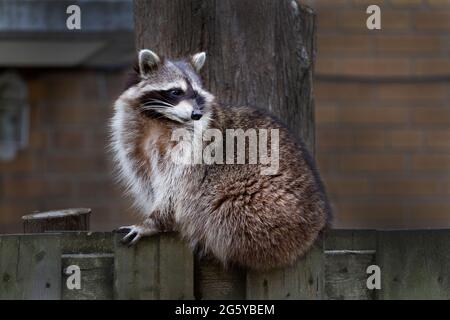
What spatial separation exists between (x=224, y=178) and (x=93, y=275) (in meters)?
0.80

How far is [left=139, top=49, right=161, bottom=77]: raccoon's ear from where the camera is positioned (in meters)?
4.91

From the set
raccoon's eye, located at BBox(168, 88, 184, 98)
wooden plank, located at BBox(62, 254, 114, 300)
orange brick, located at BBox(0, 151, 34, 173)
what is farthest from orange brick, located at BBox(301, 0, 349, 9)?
wooden plank, located at BBox(62, 254, 114, 300)

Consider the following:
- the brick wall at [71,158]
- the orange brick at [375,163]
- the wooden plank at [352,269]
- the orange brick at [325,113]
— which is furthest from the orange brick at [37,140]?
the wooden plank at [352,269]

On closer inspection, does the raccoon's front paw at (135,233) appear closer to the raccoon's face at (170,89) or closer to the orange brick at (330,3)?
the raccoon's face at (170,89)

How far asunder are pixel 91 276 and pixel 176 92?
1046mm

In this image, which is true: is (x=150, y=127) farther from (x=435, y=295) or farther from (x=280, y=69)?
(x=435, y=295)

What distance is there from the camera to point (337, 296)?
4.41 m

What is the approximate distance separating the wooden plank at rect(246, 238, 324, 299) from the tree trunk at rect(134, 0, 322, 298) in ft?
3.46

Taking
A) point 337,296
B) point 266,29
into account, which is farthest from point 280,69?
point 337,296

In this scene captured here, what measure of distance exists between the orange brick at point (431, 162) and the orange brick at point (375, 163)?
111mm

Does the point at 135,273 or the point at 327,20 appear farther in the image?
the point at 327,20

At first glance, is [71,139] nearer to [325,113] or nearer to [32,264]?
[325,113]

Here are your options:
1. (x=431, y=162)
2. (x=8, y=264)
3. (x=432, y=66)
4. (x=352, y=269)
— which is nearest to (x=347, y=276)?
(x=352, y=269)

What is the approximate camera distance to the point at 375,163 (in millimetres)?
8648
